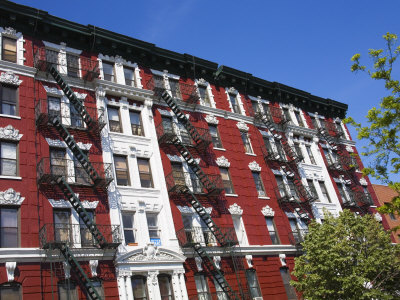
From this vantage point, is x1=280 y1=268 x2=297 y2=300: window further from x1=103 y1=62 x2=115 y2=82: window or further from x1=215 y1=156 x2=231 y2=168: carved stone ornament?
x1=103 y1=62 x2=115 y2=82: window

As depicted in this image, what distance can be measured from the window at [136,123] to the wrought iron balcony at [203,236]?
23.9 feet

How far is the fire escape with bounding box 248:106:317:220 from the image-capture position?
31.8m

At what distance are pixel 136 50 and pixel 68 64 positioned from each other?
18.2 ft

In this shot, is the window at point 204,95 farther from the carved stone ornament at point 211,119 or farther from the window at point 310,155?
the window at point 310,155

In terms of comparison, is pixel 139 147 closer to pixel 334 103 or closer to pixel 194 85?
pixel 194 85

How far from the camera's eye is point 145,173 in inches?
1007

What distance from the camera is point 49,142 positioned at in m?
22.5

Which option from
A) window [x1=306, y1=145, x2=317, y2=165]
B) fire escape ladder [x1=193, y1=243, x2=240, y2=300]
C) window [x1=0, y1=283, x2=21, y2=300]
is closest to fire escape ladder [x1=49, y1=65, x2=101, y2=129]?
fire escape ladder [x1=193, y1=243, x2=240, y2=300]

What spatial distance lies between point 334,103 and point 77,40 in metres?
28.1

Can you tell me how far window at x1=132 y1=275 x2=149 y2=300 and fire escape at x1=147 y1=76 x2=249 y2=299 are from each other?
10.5 ft

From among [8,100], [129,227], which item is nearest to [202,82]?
[129,227]

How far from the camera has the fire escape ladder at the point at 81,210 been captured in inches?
791

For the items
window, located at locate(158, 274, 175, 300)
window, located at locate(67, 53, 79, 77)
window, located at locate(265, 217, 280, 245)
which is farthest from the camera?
window, located at locate(265, 217, 280, 245)

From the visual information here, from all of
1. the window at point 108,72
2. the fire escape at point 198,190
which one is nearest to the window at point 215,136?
the fire escape at point 198,190
